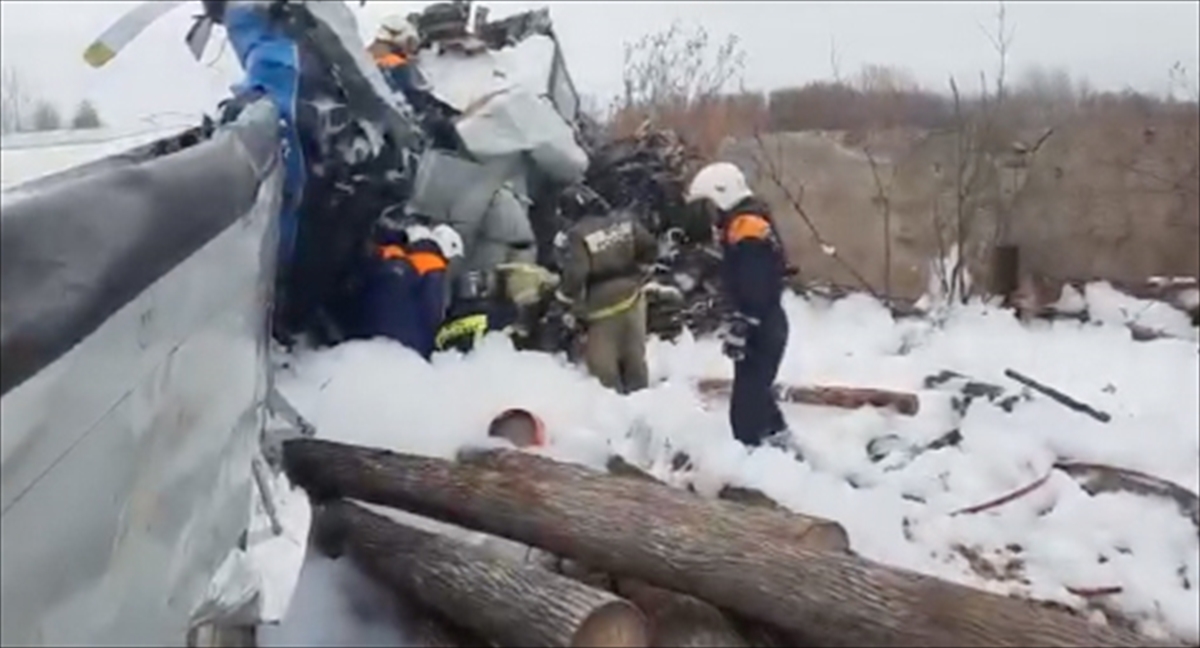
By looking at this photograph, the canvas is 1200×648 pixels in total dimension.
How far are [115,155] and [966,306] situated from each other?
8.34 metres

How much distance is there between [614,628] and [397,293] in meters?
2.36

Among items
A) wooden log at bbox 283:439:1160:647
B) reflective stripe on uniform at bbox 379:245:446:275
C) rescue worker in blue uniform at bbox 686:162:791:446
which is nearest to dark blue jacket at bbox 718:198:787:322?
rescue worker in blue uniform at bbox 686:162:791:446

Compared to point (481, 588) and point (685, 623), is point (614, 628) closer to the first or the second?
point (685, 623)

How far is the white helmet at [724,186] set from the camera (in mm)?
5211

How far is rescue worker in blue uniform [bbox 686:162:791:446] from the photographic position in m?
5.09

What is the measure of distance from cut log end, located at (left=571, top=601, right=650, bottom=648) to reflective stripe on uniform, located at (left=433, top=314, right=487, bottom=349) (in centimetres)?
254

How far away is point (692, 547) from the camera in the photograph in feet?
11.2

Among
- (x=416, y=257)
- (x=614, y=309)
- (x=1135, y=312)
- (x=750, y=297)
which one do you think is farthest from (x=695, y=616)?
(x=1135, y=312)

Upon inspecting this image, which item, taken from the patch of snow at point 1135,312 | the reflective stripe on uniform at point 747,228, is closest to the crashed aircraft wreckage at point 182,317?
the reflective stripe on uniform at point 747,228

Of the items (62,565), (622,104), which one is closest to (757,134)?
(622,104)

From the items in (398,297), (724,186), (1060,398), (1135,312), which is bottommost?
(1135,312)

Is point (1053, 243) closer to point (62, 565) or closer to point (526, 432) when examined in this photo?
point (526, 432)

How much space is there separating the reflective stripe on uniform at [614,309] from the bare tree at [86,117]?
2.68m

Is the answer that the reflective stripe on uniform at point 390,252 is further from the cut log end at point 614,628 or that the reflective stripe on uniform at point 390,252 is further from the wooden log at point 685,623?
the cut log end at point 614,628
